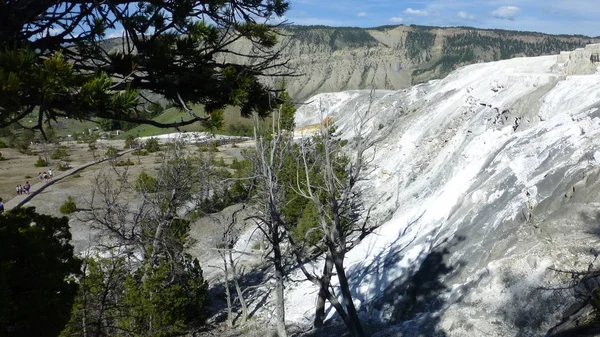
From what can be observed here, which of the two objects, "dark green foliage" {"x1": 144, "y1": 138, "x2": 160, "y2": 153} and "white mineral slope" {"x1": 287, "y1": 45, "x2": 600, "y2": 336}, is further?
"dark green foliage" {"x1": 144, "y1": 138, "x2": 160, "y2": 153}

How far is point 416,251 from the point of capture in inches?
645

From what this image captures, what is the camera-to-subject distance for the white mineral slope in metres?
11.5

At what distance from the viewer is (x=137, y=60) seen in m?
4.59

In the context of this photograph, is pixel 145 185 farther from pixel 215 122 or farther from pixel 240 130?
pixel 240 130

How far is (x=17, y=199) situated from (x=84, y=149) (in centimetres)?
4489

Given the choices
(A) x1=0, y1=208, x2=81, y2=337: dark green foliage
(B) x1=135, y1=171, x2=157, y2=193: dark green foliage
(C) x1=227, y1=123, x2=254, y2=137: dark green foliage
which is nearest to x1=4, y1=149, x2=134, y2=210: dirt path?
(B) x1=135, y1=171, x2=157, y2=193: dark green foliage

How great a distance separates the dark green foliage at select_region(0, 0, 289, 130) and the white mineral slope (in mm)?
2171

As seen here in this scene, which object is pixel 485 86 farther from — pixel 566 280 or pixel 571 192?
pixel 566 280

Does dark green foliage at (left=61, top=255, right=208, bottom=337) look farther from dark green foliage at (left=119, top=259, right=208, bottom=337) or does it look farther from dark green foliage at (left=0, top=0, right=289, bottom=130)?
dark green foliage at (left=0, top=0, right=289, bottom=130)

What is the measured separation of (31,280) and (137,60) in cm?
405

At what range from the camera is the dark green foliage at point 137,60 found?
3.59 metres

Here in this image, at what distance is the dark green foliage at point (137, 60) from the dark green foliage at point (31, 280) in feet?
9.57

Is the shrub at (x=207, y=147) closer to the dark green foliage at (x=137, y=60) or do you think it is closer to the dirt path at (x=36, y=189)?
the dirt path at (x=36, y=189)

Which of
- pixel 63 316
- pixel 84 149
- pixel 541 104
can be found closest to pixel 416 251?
pixel 541 104
